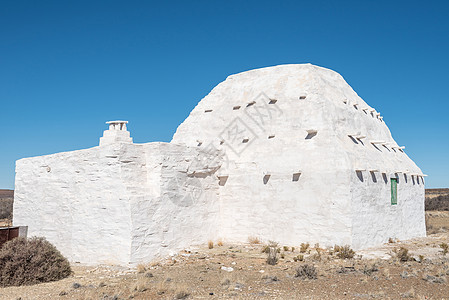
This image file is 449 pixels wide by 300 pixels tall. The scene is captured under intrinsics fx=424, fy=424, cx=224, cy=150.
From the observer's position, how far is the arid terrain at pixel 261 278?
9.12 meters

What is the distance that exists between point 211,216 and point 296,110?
16.4ft

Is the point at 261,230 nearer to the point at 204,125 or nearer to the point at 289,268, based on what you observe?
the point at 289,268

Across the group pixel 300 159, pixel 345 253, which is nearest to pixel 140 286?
pixel 345 253

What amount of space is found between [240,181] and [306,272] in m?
5.86

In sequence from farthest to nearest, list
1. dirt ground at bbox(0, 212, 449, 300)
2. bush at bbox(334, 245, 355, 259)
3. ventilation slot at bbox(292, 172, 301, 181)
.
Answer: ventilation slot at bbox(292, 172, 301, 181), bush at bbox(334, 245, 355, 259), dirt ground at bbox(0, 212, 449, 300)

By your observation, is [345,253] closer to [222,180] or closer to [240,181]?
[240,181]

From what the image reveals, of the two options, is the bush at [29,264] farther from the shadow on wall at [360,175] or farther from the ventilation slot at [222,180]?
the shadow on wall at [360,175]

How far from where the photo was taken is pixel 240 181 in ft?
51.8

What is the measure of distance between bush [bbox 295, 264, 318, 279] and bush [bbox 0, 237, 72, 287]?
6.18 metres

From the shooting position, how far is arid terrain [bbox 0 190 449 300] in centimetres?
912

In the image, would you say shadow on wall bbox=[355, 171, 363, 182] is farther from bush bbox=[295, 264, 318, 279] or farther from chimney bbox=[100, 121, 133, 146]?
chimney bbox=[100, 121, 133, 146]

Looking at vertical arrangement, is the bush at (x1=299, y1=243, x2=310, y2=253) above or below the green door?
below

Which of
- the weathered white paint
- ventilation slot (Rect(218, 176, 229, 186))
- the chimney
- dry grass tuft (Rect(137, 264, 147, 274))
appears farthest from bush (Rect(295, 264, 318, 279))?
the chimney

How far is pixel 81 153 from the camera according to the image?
44.7 feet
